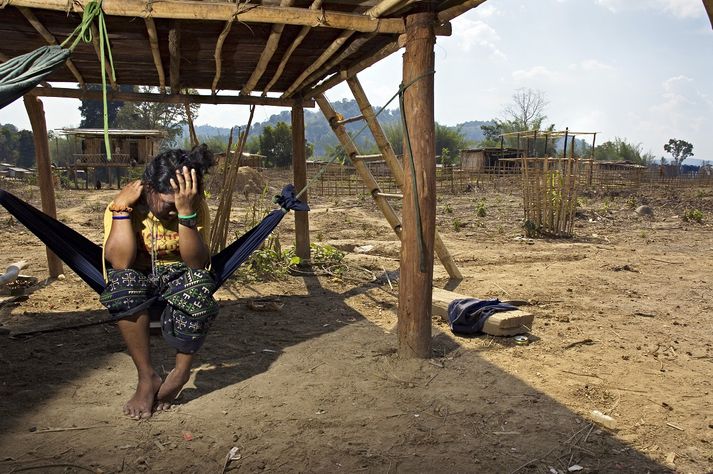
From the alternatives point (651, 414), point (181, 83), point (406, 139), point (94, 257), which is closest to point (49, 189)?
point (181, 83)

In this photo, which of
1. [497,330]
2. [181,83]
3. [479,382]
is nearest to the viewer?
[479,382]

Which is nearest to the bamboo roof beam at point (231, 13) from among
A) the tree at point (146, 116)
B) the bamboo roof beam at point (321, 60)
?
the bamboo roof beam at point (321, 60)

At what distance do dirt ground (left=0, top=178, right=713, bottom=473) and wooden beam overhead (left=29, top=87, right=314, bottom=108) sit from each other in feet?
5.65

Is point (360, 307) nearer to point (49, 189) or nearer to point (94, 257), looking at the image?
point (94, 257)

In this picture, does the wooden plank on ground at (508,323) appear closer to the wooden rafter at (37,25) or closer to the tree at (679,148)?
the wooden rafter at (37,25)

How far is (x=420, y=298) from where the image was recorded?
3.08m

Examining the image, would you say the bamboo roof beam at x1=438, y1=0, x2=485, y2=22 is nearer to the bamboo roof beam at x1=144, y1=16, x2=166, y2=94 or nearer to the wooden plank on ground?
the bamboo roof beam at x1=144, y1=16, x2=166, y2=94

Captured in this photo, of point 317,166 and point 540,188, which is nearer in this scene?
point 540,188

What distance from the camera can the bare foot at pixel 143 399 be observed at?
2412mm

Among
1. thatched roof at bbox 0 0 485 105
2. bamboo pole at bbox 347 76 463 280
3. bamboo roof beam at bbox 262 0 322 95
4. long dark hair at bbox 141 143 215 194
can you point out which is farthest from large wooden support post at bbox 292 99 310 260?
long dark hair at bbox 141 143 215 194

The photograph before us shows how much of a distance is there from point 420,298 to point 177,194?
1.45 meters

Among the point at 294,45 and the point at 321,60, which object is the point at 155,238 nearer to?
the point at 294,45

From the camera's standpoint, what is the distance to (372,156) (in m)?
4.61

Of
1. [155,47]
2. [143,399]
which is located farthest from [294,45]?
[143,399]
